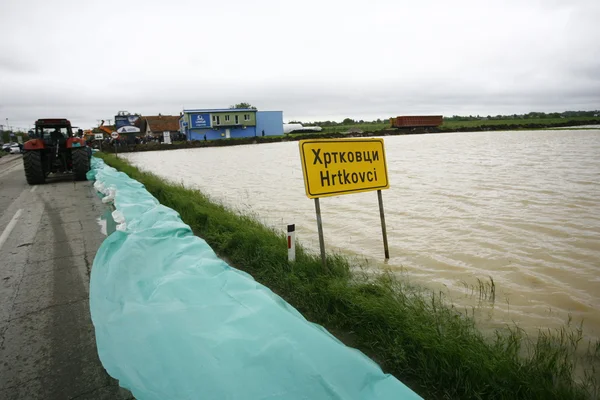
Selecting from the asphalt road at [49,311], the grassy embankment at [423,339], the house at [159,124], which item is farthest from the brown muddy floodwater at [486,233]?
the house at [159,124]

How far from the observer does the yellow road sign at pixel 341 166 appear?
12.9 feet

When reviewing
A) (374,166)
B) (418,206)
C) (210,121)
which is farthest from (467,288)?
(210,121)

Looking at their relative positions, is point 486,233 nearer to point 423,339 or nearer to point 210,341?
point 423,339

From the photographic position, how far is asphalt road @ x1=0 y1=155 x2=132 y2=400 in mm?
2445

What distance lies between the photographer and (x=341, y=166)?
4238 mm

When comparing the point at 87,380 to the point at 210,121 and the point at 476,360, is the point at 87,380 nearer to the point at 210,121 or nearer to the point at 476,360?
the point at 476,360

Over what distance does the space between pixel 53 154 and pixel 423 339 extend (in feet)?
49.8

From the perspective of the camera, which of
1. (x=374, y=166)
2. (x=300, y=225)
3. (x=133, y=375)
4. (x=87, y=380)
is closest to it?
(x=133, y=375)

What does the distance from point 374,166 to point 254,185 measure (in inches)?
346

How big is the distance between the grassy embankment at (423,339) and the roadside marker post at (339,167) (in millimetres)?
516

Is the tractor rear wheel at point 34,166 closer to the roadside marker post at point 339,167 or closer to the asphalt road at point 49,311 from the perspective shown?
the asphalt road at point 49,311

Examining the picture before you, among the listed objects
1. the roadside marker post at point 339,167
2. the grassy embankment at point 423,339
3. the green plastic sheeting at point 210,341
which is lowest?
the grassy embankment at point 423,339

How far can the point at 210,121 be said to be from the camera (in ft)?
180

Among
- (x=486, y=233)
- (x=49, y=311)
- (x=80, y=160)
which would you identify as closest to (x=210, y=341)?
(x=49, y=311)
